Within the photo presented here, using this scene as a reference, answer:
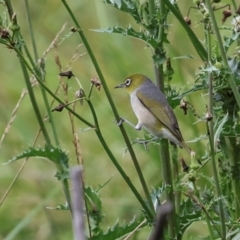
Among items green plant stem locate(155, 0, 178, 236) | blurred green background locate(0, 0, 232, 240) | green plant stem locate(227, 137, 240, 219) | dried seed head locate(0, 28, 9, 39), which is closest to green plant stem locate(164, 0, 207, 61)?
green plant stem locate(155, 0, 178, 236)

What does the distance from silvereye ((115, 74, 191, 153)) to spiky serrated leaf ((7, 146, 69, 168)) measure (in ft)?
0.83

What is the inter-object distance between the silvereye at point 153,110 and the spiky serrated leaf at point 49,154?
0.83ft

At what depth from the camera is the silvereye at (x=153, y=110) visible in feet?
6.26

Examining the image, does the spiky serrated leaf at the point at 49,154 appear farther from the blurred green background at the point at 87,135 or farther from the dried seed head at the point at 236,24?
the blurred green background at the point at 87,135

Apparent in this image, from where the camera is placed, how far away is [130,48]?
3.71 meters

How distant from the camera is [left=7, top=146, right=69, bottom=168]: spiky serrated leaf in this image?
156cm

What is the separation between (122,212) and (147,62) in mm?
1219

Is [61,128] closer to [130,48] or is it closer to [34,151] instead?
[130,48]

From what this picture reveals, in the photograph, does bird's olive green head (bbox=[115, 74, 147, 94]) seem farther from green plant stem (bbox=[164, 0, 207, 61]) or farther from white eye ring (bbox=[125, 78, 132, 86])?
green plant stem (bbox=[164, 0, 207, 61])

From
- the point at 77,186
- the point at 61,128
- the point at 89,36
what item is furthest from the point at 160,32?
the point at 89,36

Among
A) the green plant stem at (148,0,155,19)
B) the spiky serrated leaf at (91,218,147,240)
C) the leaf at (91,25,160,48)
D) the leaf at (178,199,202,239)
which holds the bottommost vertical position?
the leaf at (178,199,202,239)

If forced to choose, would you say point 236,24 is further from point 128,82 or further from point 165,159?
point 128,82

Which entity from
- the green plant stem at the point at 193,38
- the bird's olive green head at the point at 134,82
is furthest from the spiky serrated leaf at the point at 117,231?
the bird's olive green head at the point at 134,82

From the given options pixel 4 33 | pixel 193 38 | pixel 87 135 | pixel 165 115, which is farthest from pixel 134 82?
pixel 87 135
